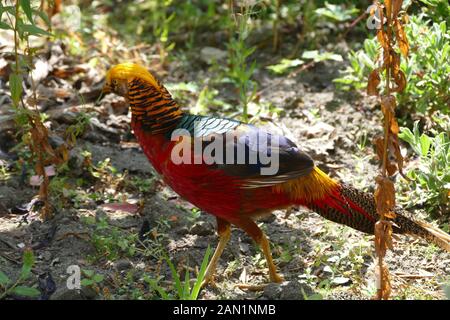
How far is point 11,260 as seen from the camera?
3.62 metres

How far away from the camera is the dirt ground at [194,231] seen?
139 inches

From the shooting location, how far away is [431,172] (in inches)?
158

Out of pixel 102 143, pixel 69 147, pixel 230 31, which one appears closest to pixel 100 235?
pixel 69 147

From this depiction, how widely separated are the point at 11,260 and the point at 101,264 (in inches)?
17.0

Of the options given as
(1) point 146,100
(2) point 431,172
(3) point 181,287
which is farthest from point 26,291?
(2) point 431,172

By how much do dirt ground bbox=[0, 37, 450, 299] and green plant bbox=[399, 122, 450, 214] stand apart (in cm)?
29

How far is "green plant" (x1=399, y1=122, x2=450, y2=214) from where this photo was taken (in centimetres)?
398


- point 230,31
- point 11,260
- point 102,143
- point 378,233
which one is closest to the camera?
point 378,233

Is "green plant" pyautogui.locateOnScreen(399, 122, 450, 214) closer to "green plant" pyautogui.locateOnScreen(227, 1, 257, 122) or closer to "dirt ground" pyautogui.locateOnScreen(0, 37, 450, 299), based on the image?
"dirt ground" pyautogui.locateOnScreen(0, 37, 450, 299)

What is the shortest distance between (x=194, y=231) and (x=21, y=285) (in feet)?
3.37

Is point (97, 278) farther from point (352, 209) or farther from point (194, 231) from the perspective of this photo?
point (352, 209)

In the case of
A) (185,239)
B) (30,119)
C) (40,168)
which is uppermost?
(30,119)

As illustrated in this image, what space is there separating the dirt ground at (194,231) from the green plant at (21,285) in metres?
0.10

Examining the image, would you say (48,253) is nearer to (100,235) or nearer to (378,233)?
(100,235)
